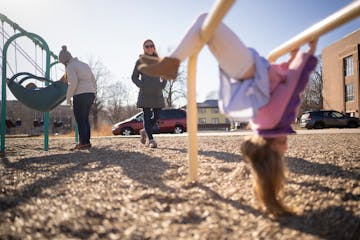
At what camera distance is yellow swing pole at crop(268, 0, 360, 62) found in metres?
1.58

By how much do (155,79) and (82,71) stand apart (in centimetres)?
127

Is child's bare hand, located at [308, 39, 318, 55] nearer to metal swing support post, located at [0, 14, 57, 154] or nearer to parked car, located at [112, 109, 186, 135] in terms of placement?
metal swing support post, located at [0, 14, 57, 154]

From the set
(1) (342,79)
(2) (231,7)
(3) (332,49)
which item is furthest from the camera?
(3) (332,49)

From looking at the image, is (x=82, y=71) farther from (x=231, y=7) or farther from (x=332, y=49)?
(x=332, y=49)

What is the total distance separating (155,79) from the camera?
533cm

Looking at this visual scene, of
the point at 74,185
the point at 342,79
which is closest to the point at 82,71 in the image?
the point at 74,185

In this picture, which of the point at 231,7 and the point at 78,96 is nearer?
the point at 231,7

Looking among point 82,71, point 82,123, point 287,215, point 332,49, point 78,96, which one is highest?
point 332,49

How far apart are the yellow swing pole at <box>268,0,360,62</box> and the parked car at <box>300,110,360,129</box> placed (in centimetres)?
2084

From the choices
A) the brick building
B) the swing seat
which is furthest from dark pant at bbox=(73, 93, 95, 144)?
the brick building

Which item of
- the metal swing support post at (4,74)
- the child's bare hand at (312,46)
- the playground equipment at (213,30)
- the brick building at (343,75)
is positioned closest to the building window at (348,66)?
the brick building at (343,75)

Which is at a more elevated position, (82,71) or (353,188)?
(82,71)

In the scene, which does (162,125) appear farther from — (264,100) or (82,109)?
(264,100)

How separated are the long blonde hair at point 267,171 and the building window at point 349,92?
41985mm
